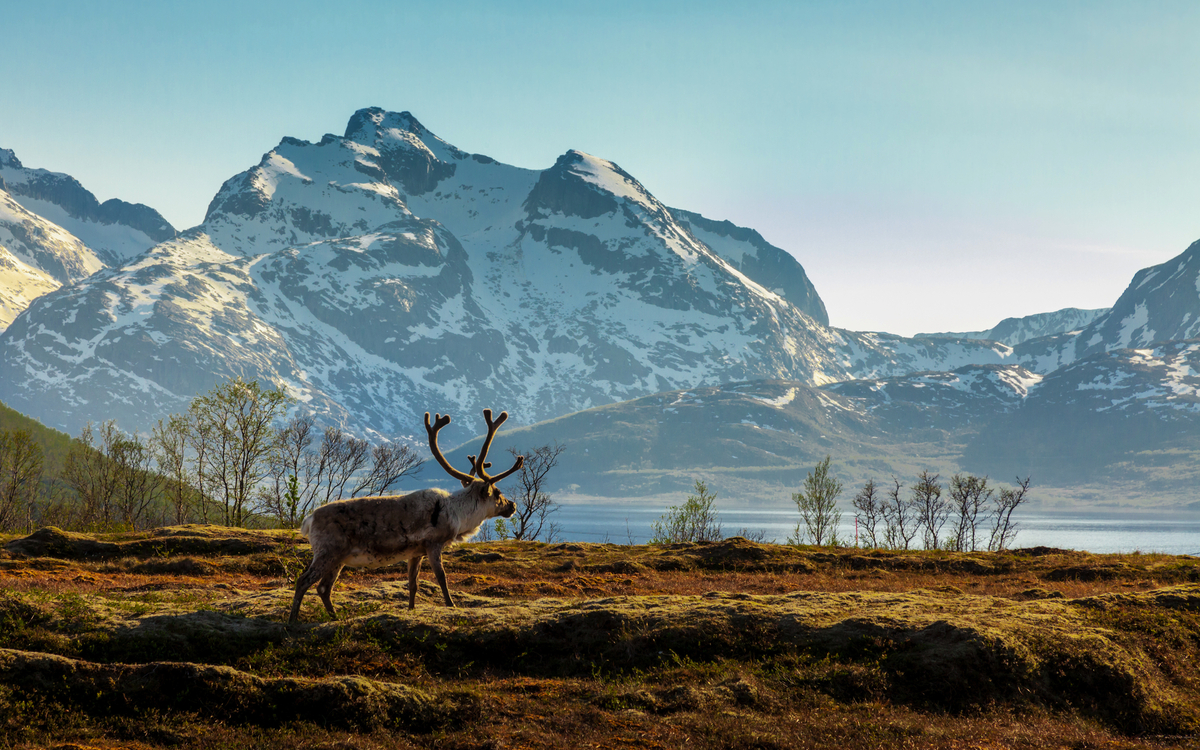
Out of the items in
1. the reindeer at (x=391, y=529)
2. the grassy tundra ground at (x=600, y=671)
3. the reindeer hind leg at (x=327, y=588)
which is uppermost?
the reindeer at (x=391, y=529)

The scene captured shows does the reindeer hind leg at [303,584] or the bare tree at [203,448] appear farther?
the bare tree at [203,448]

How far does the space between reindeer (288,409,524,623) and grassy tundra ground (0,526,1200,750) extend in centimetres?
80

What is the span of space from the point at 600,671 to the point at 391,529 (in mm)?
5349

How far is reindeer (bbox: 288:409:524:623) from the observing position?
16078mm

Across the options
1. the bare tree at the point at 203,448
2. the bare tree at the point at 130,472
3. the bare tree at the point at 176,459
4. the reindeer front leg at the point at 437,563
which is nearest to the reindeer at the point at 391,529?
the reindeer front leg at the point at 437,563

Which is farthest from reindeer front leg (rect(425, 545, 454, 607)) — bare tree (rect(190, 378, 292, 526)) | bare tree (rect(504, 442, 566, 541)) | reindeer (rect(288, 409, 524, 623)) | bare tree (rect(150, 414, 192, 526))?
bare tree (rect(150, 414, 192, 526))

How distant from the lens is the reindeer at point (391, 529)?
16078 mm

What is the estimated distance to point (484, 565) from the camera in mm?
32750

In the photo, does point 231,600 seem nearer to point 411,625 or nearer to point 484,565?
point 411,625

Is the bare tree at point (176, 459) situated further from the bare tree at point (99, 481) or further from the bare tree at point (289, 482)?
the bare tree at point (289, 482)

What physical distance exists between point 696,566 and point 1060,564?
50.7 ft

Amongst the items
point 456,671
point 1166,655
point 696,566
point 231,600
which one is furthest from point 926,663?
point 696,566

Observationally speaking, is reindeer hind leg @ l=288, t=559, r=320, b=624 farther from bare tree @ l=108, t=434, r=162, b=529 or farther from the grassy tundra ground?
bare tree @ l=108, t=434, r=162, b=529

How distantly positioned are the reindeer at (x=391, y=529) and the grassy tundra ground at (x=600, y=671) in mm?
796
